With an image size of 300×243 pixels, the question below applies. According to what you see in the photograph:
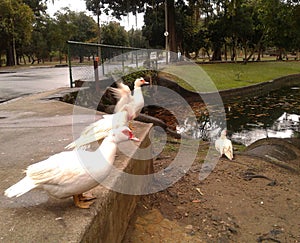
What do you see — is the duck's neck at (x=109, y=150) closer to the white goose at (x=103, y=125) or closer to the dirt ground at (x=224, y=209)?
the white goose at (x=103, y=125)

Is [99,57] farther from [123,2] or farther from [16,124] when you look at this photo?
[123,2]

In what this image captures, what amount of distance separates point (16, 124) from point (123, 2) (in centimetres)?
2375

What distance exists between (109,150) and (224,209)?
230cm

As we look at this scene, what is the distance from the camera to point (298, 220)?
12.9ft

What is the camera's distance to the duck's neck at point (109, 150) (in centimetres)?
235

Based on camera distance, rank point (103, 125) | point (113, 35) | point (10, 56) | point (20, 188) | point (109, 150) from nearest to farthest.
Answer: point (20, 188)
point (109, 150)
point (103, 125)
point (10, 56)
point (113, 35)

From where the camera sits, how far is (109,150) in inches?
94.1

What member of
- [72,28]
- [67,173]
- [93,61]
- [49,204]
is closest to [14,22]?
[72,28]

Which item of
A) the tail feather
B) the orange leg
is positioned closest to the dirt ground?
the orange leg

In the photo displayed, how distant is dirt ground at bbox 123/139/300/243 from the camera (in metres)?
3.56

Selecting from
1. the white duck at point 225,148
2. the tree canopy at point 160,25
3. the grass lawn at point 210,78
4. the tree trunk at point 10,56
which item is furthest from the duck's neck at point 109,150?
the tree trunk at point 10,56

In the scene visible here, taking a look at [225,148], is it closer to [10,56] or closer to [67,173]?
[67,173]

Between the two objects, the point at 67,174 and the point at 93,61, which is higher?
the point at 93,61

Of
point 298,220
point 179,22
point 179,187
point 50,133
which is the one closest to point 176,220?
point 179,187
